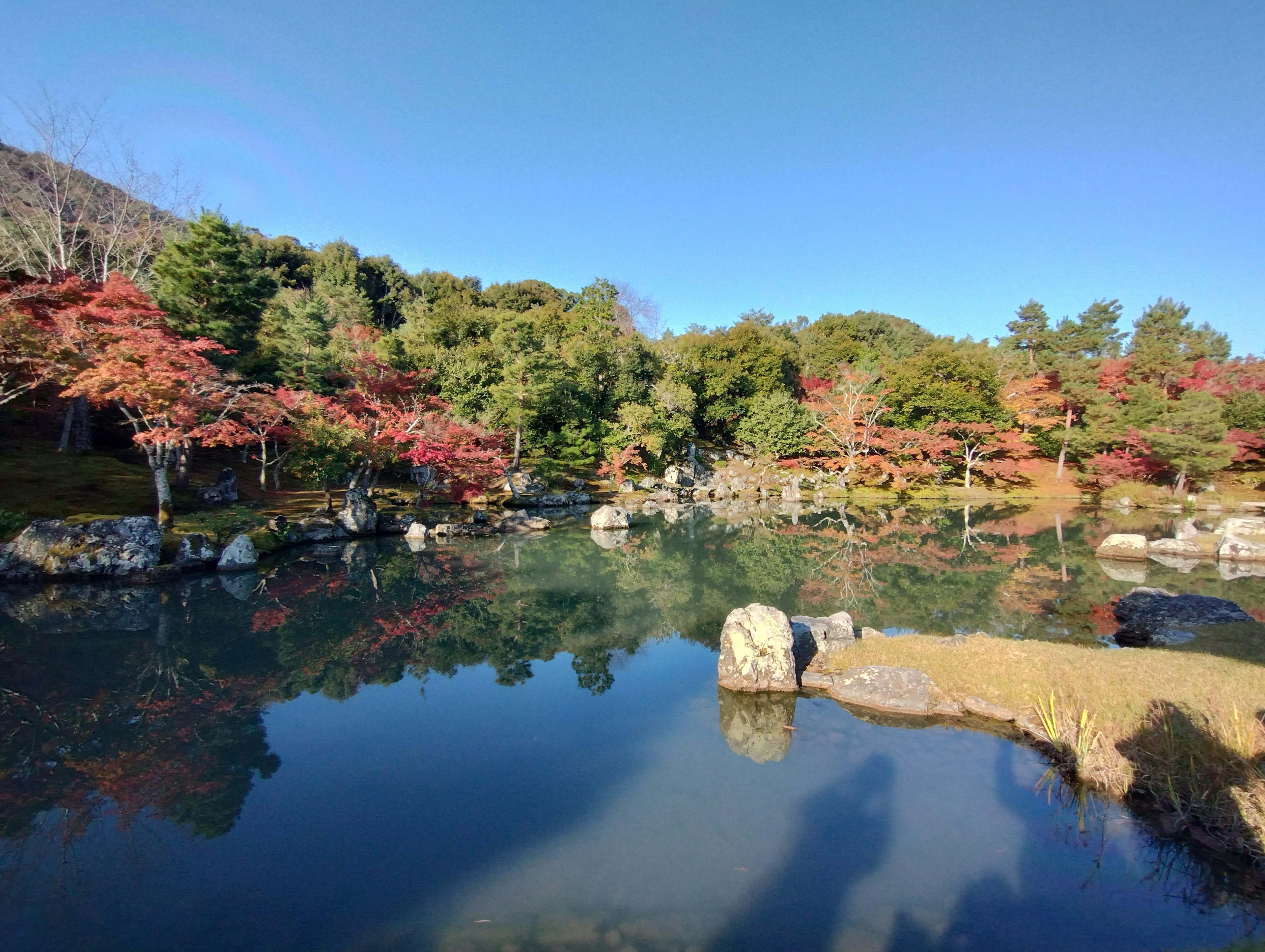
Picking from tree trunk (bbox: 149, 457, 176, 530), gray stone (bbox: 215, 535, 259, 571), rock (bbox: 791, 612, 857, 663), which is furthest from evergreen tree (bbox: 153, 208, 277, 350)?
rock (bbox: 791, 612, 857, 663)

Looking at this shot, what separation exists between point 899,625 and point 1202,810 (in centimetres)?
604

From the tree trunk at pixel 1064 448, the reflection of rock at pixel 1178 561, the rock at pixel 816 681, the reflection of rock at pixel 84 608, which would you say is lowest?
the reflection of rock at pixel 84 608

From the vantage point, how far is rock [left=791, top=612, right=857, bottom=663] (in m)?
8.42

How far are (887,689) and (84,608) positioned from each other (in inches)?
585

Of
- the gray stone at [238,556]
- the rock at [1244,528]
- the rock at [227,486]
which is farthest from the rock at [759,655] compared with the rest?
the rock at [227,486]

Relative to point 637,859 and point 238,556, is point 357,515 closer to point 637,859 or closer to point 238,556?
point 238,556

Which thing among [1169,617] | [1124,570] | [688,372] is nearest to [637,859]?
[1169,617]

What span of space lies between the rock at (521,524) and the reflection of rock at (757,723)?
14953mm

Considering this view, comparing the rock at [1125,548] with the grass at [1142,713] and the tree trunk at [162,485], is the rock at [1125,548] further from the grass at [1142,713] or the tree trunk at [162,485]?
the tree trunk at [162,485]

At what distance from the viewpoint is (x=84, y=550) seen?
43.9 feet

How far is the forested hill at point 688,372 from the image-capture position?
22.7 metres

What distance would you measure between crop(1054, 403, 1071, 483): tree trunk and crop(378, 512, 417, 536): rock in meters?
35.2

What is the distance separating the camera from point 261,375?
23.6 m

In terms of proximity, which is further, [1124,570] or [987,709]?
[1124,570]
